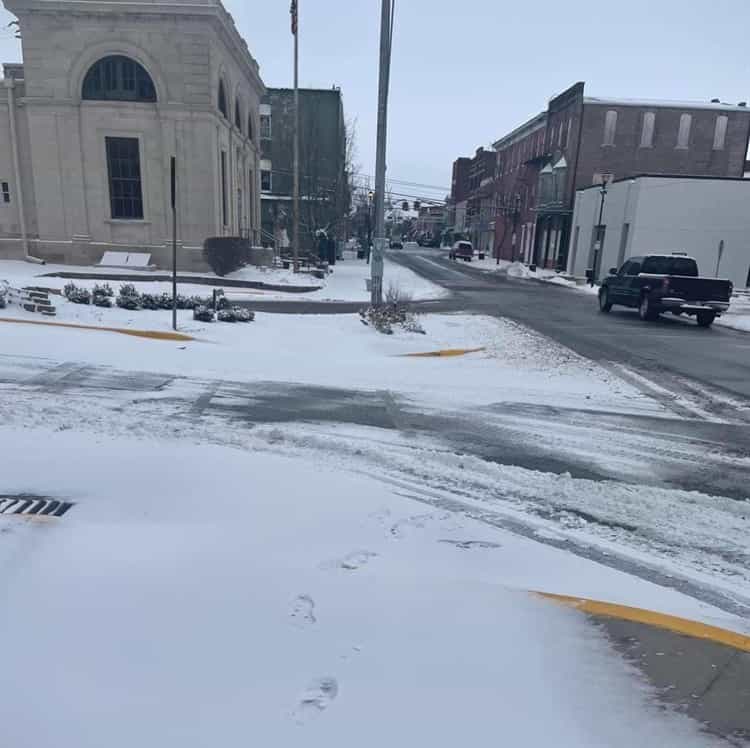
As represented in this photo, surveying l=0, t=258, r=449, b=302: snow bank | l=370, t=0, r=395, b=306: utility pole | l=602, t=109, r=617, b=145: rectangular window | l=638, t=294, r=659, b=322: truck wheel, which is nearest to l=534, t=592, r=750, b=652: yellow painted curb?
l=370, t=0, r=395, b=306: utility pole

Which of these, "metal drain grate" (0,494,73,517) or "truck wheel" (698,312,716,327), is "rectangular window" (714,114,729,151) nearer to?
"truck wheel" (698,312,716,327)

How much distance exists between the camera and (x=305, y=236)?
43.3 metres

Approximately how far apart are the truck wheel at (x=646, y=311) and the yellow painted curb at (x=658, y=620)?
1614 cm

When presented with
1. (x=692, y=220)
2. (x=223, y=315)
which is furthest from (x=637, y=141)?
(x=223, y=315)

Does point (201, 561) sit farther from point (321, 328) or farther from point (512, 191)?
point (512, 191)

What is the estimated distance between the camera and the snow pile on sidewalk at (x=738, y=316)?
1783cm

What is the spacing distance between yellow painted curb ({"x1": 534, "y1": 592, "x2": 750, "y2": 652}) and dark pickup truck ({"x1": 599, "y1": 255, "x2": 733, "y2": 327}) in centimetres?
1588

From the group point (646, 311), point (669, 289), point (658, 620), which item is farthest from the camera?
point (646, 311)

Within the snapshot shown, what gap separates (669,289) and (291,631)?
1725 centimetres

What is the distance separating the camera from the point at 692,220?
33281 mm

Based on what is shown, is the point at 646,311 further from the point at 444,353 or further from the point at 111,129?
the point at 111,129

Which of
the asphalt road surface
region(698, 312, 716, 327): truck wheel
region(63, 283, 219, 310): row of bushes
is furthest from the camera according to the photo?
region(698, 312, 716, 327): truck wheel

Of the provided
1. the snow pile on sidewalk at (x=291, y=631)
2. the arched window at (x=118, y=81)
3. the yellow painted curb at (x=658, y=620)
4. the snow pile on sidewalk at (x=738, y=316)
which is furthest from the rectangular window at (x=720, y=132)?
the yellow painted curb at (x=658, y=620)

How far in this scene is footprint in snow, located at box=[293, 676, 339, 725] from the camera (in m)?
2.51
